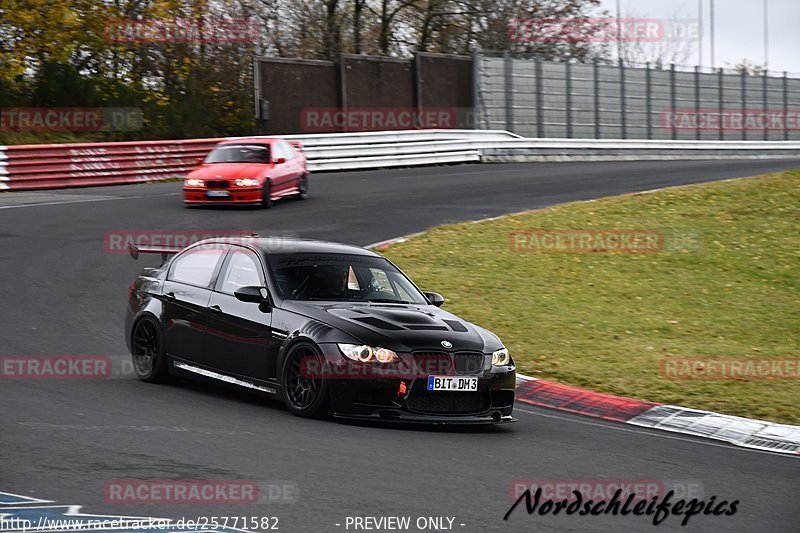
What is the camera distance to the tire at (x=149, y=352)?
10352 mm

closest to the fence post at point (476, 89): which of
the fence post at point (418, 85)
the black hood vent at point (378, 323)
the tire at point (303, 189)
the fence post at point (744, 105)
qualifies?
the fence post at point (418, 85)

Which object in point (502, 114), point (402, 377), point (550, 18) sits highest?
point (550, 18)

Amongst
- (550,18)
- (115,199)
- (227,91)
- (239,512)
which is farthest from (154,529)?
(550,18)

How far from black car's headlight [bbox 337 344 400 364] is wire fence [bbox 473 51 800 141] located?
30625 mm

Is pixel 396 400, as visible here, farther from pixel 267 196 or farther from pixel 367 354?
pixel 267 196

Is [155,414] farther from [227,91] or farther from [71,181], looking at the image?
[227,91]

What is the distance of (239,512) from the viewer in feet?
20.3

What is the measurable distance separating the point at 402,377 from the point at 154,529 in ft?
10.6

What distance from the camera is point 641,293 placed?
15.8 m

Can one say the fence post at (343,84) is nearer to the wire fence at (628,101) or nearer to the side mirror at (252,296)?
the wire fence at (628,101)

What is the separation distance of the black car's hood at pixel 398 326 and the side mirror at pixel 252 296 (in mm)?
207

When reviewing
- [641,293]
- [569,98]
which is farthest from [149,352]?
[569,98]

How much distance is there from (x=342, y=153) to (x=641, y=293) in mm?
17224

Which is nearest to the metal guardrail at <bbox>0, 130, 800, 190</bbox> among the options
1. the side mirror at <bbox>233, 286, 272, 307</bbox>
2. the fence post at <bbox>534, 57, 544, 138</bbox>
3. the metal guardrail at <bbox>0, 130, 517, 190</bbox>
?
the metal guardrail at <bbox>0, 130, 517, 190</bbox>
